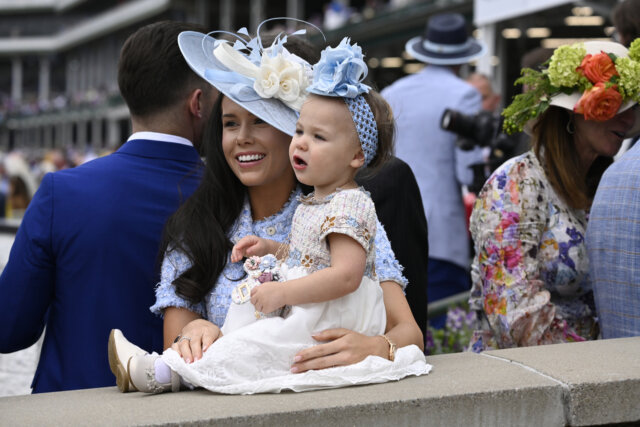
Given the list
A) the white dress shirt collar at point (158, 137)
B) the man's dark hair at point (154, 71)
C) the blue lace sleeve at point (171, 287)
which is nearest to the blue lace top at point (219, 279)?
the blue lace sleeve at point (171, 287)

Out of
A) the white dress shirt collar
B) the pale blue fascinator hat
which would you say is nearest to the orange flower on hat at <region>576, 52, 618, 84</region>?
the pale blue fascinator hat

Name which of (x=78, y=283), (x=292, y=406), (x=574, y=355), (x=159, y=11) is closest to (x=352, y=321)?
(x=292, y=406)

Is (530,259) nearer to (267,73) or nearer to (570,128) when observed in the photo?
(570,128)

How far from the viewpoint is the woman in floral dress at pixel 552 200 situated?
10.4 feet

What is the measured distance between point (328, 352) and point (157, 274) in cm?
74

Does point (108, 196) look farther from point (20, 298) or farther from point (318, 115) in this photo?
point (318, 115)

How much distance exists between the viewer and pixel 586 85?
10.6ft

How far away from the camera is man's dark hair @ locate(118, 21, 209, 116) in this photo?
3.15m

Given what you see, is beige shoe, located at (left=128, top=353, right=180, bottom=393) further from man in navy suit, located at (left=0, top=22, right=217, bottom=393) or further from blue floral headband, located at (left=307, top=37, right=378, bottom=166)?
blue floral headband, located at (left=307, top=37, right=378, bottom=166)

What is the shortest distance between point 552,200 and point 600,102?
389 millimetres

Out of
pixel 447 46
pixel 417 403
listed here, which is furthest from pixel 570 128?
pixel 447 46

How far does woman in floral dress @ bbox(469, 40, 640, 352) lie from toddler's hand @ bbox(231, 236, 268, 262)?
107 centimetres

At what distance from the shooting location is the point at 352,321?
2338mm

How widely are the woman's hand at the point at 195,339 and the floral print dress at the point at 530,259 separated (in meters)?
1.22
